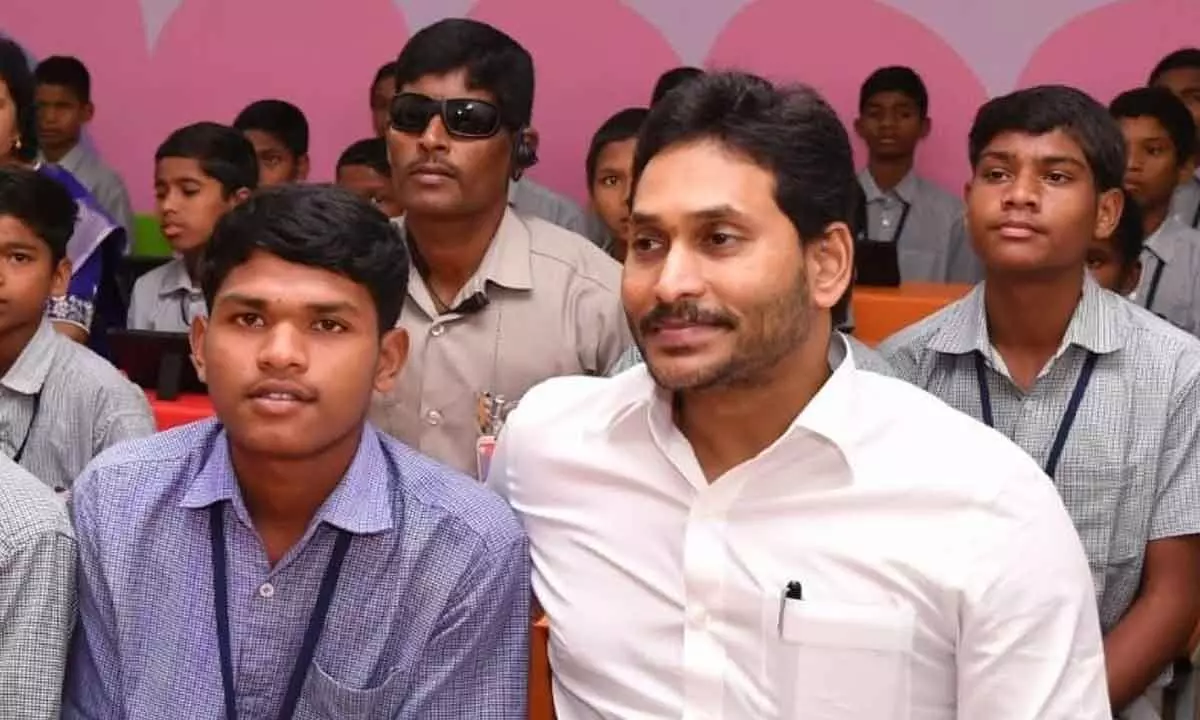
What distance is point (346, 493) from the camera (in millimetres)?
1598

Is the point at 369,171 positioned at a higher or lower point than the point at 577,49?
lower

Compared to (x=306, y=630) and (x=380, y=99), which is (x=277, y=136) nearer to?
(x=380, y=99)

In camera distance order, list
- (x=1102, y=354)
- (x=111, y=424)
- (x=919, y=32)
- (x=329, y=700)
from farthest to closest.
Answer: (x=919, y=32), (x=111, y=424), (x=1102, y=354), (x=329, y=700)

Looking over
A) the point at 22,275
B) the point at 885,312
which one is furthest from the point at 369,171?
the point at 22,275

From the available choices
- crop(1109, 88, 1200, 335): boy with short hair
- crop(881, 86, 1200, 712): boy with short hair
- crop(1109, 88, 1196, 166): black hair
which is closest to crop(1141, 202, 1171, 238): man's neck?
crop(1109, 88, 1200, 335): boy with short hair

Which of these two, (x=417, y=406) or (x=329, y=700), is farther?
(x=417, y=406)

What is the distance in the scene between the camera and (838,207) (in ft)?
5.14

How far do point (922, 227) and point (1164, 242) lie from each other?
0.86 meters

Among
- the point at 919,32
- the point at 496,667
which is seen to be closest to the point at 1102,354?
the point at 496,667

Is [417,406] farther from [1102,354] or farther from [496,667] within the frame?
[1102,354]

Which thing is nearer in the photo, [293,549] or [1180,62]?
[293,549]

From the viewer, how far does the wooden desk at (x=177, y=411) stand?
2613 mm

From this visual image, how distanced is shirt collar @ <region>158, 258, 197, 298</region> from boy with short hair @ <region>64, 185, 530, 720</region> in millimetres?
2061

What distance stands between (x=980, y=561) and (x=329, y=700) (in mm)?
675
